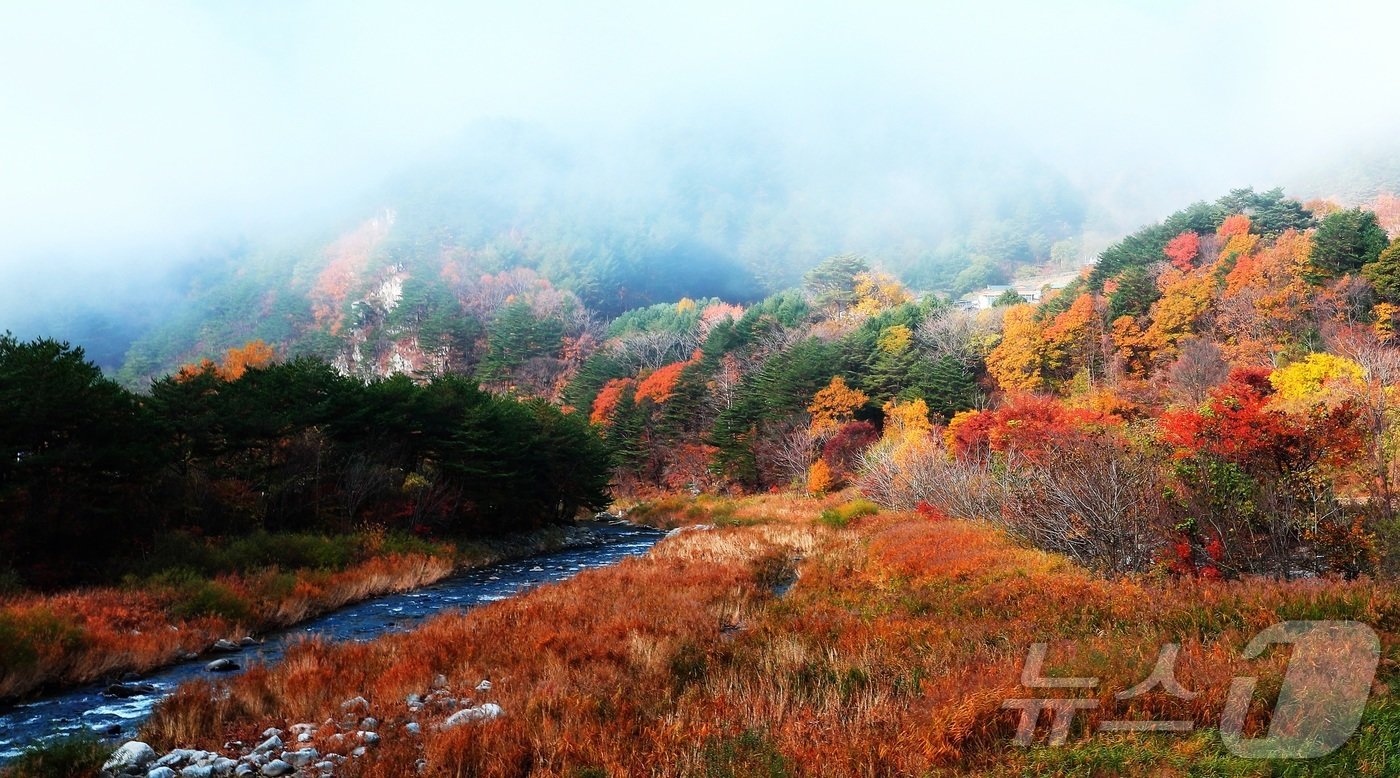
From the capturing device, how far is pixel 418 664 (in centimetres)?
962

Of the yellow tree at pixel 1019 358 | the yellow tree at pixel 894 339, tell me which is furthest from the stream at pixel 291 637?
the yellow tree at pixel 1019 358

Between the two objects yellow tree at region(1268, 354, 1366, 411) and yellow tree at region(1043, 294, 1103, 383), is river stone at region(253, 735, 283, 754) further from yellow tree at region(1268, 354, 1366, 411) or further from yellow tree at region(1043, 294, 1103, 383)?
yellow tree at region(1043, 294, 1103, 383)

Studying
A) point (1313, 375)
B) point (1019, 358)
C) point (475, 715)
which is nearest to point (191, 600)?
point (475, 715)

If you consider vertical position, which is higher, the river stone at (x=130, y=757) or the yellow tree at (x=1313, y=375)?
the yellow tree at (x=1313, y=375)

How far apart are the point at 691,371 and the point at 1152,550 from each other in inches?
2239

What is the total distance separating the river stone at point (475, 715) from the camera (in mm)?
6863

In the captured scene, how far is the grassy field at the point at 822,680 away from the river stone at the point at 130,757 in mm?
449

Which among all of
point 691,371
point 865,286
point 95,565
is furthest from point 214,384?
point 865,286

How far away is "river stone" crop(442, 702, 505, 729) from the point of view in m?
6.86

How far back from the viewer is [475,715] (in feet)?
23.3

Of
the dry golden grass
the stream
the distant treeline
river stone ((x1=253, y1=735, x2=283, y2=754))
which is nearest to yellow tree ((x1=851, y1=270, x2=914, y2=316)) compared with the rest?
the distant treeline

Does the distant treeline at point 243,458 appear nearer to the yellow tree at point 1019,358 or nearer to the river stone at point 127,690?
the river stone at point 127,690

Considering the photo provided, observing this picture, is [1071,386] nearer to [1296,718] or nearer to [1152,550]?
[1152,550]

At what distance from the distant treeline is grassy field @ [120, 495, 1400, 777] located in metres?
10.2
